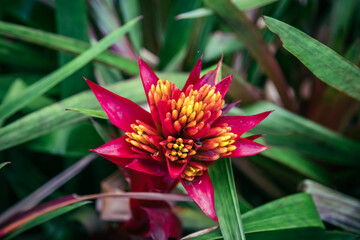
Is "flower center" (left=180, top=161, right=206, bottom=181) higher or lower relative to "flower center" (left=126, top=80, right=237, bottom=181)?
lower

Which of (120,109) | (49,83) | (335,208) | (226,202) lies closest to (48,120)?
(49,83)

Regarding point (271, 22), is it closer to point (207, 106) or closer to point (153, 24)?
point (207, 106)

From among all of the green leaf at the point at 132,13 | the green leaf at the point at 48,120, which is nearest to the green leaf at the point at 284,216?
the green leaf at the point at 48,120

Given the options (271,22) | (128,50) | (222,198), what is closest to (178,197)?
(222,198)

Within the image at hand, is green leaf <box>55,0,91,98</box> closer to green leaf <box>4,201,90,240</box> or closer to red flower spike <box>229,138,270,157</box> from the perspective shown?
green leaf <box>4,201,90,240</box>

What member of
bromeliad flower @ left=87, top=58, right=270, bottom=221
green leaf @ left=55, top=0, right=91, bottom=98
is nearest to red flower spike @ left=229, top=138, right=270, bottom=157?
bromeliad flower @ left=87, top=58, right=270, bottom=221

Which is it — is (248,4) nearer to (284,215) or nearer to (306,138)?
(306,138)
